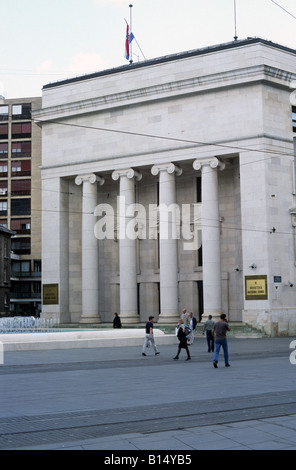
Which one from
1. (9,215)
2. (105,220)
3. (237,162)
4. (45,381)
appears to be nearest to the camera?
(45,381)

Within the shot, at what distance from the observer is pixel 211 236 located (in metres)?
44.6

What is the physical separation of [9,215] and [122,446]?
289 ft

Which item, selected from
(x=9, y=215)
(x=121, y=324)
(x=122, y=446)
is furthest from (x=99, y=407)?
(x=9, y=215)

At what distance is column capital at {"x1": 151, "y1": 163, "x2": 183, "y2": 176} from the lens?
152 ft

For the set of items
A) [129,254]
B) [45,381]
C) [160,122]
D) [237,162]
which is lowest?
[45,381]

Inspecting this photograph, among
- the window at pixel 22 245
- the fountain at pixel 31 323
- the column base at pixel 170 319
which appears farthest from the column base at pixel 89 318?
the window at pixel 22 245

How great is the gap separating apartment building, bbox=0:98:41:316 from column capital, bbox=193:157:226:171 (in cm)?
5234

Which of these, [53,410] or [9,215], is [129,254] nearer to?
[53,410]

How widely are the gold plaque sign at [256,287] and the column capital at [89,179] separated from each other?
14363 mm

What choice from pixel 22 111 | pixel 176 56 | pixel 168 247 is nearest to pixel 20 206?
pixel 22 111

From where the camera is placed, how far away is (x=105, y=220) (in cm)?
5166

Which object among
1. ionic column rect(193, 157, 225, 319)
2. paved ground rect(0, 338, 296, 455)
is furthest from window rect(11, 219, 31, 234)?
paved ground rect(0, 338, 296, 455)

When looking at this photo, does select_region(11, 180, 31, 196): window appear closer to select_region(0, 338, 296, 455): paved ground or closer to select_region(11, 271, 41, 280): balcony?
select_region(11, 271, 41, 280): balcony
